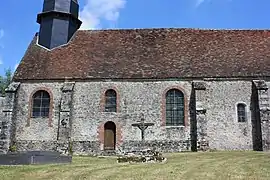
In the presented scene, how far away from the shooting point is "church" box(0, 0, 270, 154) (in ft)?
71.5

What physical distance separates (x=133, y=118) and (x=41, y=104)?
21.7ft

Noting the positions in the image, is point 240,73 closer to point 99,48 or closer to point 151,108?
point 151,108

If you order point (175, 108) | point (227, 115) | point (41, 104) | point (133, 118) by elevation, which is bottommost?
point (133, 118)

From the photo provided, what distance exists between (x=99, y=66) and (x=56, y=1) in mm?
7198

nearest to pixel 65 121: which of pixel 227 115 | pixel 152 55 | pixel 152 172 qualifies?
pixel 152 55

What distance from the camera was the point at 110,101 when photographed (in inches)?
904

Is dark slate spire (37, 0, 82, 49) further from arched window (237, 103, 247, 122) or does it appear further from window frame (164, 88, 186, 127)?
arched window (237, 103, 247, 122)

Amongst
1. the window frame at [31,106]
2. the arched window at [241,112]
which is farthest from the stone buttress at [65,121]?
the arched window at [241,112]

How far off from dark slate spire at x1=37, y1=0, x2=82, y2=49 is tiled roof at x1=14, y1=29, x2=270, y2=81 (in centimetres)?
60

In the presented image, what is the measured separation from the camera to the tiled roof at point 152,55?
23.2 metres

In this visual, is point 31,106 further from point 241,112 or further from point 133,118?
point 241,112

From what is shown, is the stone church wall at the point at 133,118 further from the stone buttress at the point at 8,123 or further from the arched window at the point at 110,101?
the stone buttress at the point at 8,123

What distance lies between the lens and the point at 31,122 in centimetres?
2262

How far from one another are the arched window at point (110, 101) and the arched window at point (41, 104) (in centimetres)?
415
